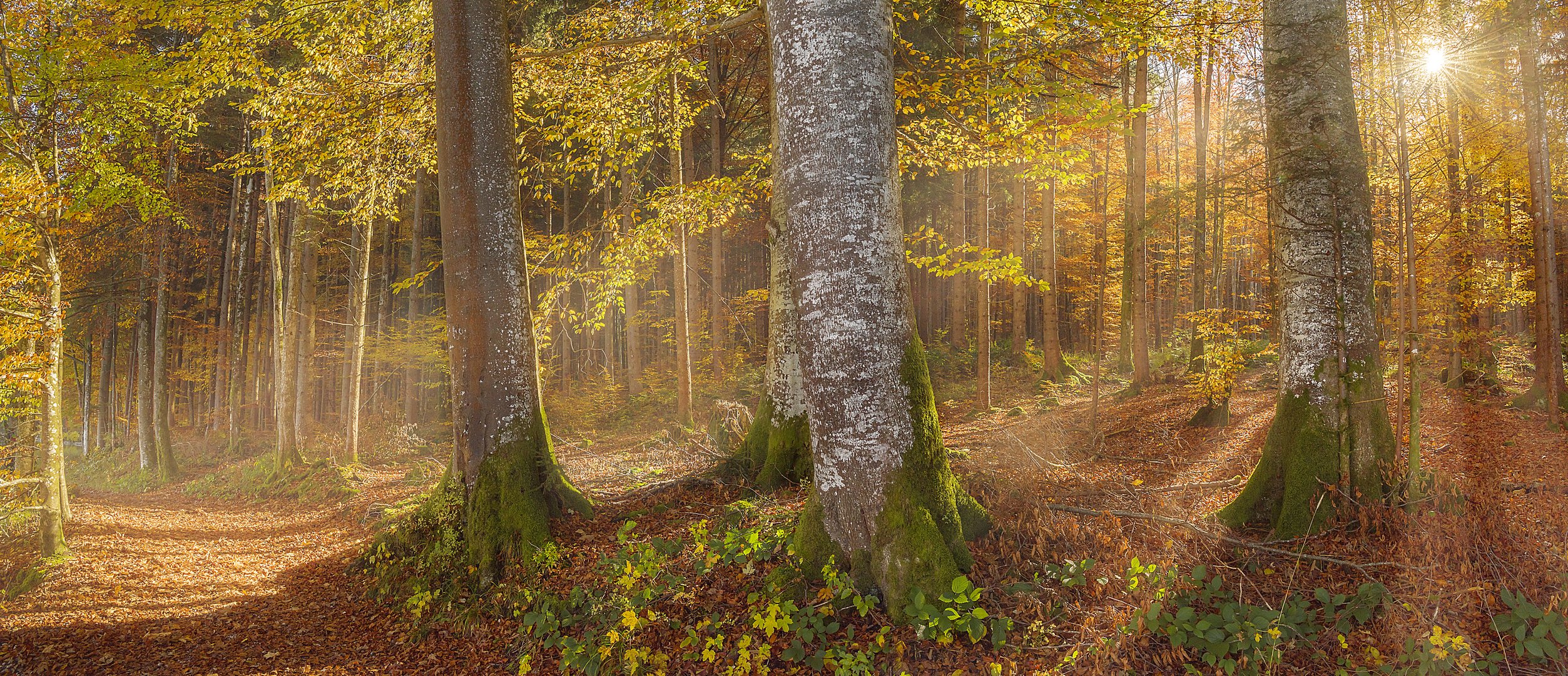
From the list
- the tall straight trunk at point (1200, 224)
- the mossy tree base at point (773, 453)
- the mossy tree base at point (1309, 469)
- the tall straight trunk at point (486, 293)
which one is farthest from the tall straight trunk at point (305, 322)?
the tall straight trunk at point (1200, 224)

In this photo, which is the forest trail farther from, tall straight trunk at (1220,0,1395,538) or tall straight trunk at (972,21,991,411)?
tall straight trunk at (972,21,991,411)

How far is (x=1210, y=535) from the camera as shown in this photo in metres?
4.35

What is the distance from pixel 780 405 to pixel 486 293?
119 inches

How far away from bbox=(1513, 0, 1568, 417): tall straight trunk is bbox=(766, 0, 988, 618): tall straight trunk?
10878mm

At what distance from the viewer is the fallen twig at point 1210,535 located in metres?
3.92

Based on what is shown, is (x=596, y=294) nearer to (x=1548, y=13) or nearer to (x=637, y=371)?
(x=637, y=371)

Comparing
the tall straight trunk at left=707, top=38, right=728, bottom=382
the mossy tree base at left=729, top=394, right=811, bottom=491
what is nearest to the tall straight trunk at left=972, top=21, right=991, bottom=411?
the tall straight trunk at left=707, top=38, right=728, bottom=382

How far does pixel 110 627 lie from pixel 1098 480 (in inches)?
355

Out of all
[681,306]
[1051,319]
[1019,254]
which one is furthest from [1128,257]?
[681,306]

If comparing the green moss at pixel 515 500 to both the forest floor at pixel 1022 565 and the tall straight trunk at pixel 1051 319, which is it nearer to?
the forest floor at pixel 1022 565

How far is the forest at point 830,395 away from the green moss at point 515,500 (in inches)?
1.3

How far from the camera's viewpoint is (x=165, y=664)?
16.0 ft

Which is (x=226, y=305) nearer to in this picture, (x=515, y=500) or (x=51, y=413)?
(x=51, y=413)

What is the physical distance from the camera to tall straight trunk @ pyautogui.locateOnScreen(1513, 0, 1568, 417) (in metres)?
9.05
